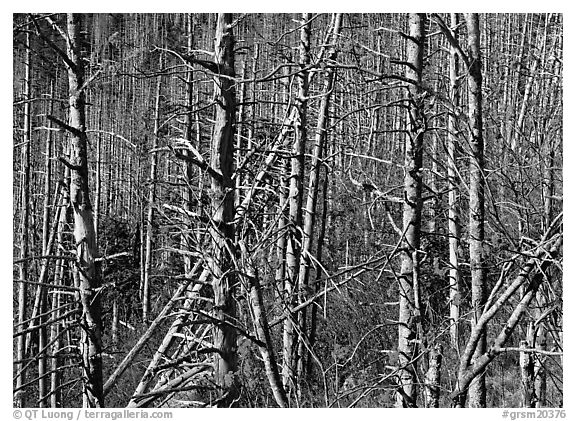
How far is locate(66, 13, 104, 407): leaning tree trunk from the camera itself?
522 cm

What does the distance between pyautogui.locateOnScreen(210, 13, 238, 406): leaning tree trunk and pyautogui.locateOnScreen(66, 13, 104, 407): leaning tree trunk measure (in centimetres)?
119

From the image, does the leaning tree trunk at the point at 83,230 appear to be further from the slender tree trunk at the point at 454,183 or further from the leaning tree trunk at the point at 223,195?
the slender tree trunk at the point at 454,183

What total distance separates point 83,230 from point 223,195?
1405mm

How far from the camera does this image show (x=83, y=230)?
5285 millimetres

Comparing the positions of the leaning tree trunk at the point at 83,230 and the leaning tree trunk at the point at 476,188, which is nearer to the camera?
the leaning tree trunk at the point at 476,188

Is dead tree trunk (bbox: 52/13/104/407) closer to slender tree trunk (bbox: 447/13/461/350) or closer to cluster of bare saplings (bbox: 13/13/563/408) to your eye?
cluster of bare saplings (bbox: 13/13/563/408)

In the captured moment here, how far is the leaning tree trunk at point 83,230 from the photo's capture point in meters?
5.22

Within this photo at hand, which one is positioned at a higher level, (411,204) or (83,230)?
(411,204)

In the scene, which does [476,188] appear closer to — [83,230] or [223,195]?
[223,195]

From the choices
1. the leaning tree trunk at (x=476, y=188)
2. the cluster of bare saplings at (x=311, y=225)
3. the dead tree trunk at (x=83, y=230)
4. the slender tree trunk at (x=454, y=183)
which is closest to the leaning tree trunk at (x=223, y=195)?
the cluster of bare saplings at (x=311, y=225)

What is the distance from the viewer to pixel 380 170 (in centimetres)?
1208

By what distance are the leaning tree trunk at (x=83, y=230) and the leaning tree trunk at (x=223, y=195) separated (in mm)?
1194

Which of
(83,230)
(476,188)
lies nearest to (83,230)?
(83,230)

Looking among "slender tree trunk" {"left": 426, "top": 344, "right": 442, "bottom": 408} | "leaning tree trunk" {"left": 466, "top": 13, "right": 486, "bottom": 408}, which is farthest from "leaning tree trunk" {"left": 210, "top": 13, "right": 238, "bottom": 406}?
"leaning tree trunk" {"left": 466, "top": 13, "right": 486, "bottom": 408}
